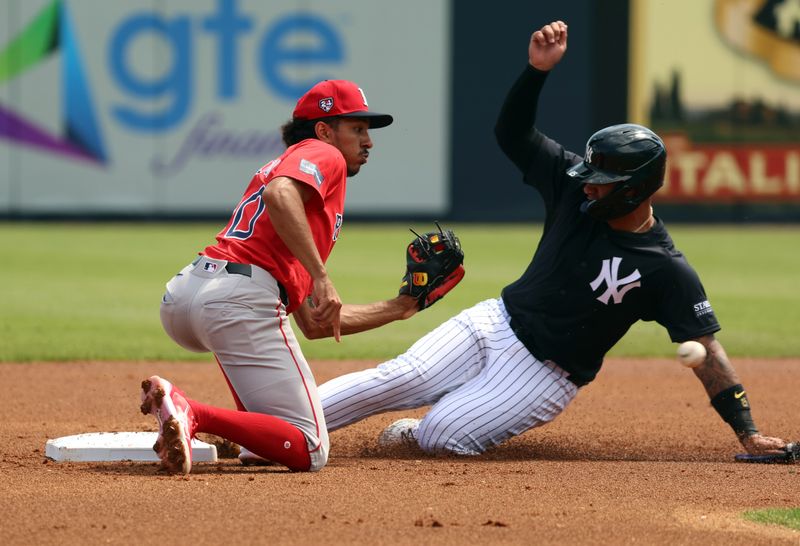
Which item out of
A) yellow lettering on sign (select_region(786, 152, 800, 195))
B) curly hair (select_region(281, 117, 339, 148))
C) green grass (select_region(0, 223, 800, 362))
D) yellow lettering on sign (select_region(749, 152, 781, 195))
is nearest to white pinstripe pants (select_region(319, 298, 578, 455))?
curly hair (select_region(281, 117, 339, 148))

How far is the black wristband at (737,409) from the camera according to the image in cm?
476

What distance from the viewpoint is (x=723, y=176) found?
738 inches

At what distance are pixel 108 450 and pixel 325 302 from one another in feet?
3.49

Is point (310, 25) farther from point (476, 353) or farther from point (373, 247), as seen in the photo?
point (476, 353)

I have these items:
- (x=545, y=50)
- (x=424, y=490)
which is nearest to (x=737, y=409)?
(x=424, y=490)

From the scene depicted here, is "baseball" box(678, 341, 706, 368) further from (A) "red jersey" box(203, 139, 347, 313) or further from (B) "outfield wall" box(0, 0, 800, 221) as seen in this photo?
(B) "outfield wall" box(0, 0, 800, 221)

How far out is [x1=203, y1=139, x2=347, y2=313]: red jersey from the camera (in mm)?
4297

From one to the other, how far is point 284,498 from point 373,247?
36.6 feet

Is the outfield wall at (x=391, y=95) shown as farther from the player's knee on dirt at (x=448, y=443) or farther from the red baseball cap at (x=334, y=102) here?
the red baseball cap at (x=334, y=102)

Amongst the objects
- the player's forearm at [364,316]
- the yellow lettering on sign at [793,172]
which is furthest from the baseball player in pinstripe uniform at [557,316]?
the yellow lettering on sign at [793,172]

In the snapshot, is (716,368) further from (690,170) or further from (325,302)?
(690,170)

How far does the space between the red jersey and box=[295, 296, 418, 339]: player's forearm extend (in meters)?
0.18

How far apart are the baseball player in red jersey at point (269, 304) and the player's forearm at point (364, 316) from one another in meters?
0.09

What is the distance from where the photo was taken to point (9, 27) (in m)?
18.0
